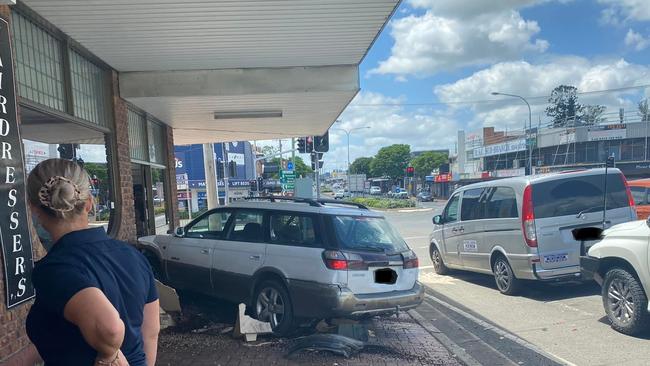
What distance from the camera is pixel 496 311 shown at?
7.26 metres

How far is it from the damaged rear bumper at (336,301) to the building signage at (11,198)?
270cm

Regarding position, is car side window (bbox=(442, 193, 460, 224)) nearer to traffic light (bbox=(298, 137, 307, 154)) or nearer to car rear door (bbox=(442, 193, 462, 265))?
car rear door (bbox=(442, 193, 462, 265))

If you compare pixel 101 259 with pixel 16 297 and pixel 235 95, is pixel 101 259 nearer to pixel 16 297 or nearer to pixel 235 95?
pixel 16 297

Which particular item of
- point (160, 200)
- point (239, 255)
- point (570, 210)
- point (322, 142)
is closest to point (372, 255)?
point (239, 255)

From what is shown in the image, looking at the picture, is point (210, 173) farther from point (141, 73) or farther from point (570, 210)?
point (570, 210)

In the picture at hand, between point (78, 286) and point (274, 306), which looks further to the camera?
point (274, 306)

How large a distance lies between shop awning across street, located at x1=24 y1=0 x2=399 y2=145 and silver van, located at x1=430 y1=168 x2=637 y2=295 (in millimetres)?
3317

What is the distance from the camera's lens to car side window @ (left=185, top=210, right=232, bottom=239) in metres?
6.84

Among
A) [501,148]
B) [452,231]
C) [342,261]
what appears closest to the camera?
[342,261]

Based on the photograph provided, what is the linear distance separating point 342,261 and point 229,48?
3639 millimetres

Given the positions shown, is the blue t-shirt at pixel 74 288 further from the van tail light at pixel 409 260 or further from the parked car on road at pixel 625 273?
the parked car on road at pixel 625 273

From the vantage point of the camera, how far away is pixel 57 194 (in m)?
1.79

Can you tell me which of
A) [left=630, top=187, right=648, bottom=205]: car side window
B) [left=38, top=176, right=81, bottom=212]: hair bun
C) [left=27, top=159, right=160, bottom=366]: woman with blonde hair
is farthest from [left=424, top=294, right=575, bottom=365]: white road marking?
[left=630, top=187, right=648, bottom=205]: car side window

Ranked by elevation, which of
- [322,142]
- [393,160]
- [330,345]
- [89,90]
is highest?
[89,90]
